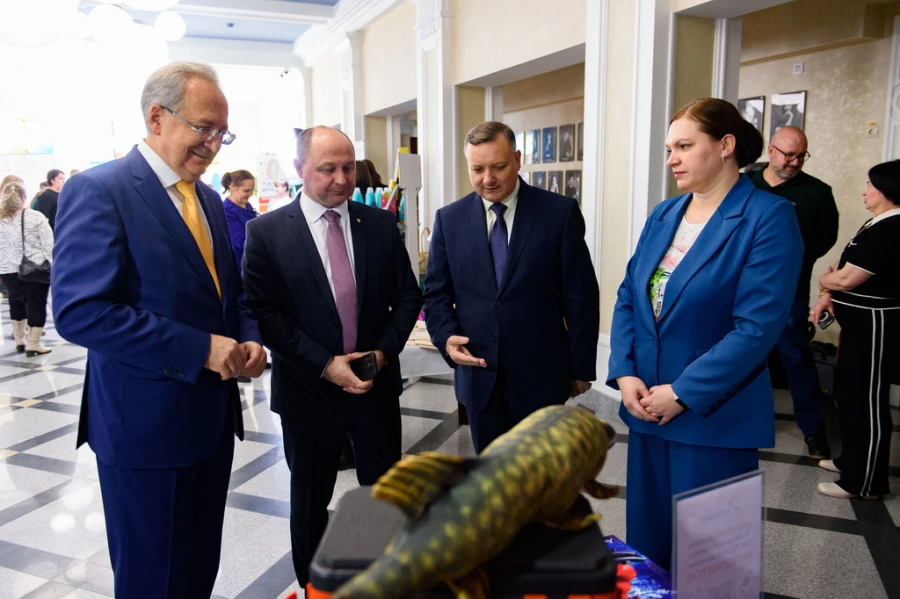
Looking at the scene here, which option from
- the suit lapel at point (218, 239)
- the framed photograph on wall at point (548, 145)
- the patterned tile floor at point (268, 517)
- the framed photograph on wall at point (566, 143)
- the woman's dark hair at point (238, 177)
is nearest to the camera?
the suit lapel at point (218, 239)

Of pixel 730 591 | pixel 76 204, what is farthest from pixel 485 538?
pixel 76 204

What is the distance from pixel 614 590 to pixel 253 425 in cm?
371

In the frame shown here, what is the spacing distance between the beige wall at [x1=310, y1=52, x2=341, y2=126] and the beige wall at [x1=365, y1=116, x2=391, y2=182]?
1.23m

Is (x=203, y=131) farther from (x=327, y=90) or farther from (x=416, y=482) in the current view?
(x=327, y=90)

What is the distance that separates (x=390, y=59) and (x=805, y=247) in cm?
540

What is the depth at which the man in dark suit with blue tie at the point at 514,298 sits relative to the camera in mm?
2008

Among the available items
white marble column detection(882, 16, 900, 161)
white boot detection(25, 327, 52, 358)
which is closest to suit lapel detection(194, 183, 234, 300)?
white marble column detection(882, 16, 900, 161)

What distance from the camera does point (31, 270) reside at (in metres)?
5.95

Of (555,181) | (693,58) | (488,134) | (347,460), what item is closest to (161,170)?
(488,134)

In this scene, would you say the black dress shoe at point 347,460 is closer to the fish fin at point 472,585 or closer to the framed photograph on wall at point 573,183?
the fish fin at point 472,585

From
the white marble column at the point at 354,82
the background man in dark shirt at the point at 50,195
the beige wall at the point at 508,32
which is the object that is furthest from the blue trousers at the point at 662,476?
the background man in dark shirt at the point at 50,195

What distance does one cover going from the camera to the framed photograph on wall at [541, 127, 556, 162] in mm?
8109

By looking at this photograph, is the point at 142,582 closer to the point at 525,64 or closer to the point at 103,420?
the point at 103,420

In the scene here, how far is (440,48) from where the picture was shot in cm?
588
